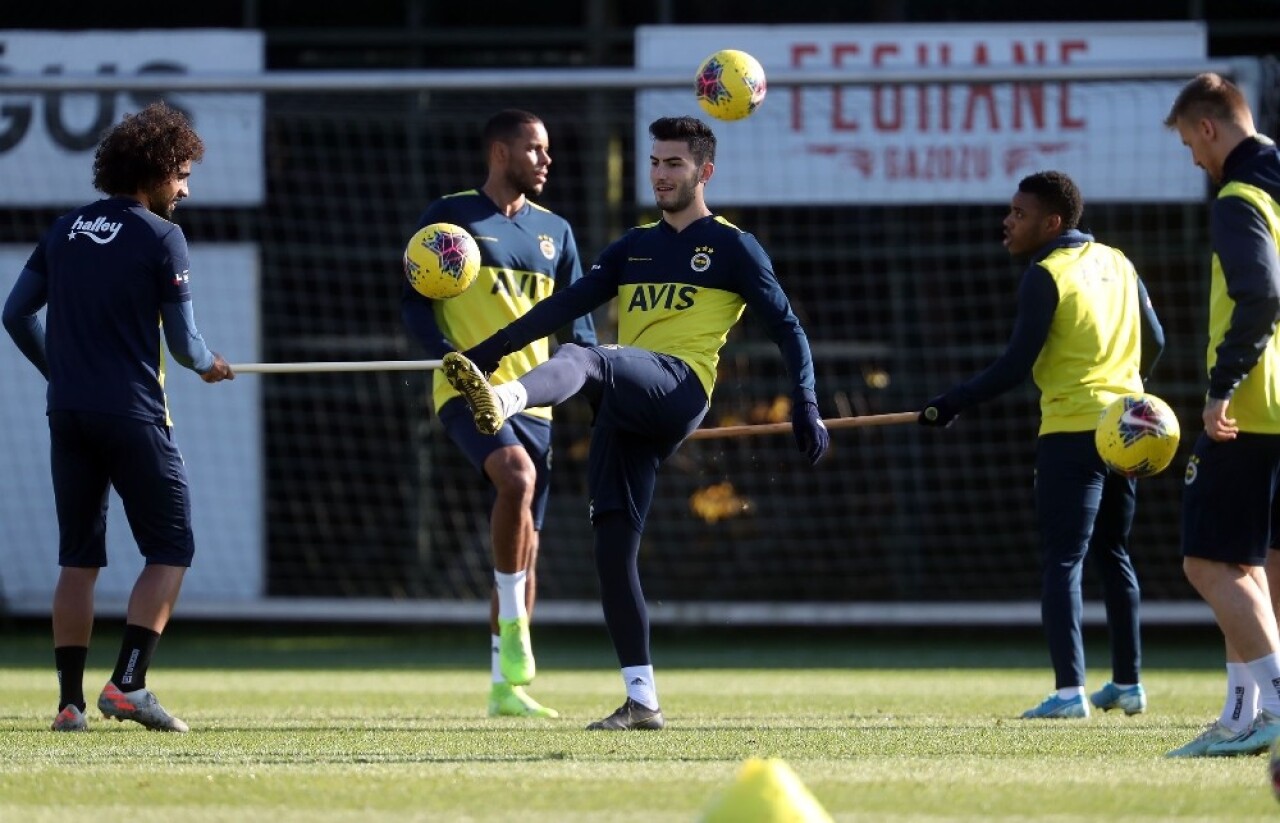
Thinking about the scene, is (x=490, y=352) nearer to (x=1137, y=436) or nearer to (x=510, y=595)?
(x=510, y=595)

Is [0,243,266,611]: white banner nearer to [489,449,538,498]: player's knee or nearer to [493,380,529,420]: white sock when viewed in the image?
[489,449,538,498]: player's knee

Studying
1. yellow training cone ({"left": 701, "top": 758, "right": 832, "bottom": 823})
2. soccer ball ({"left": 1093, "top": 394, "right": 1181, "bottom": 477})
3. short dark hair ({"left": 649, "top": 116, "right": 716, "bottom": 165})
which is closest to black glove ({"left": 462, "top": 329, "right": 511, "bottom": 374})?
short dark hair ({"left": 649, "top": 116, "right": 716, "bottom": 165})

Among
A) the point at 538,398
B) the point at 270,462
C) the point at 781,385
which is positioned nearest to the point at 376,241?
the point at 270,462

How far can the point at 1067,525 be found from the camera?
7691mm

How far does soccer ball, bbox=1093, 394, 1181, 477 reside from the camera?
6887 millimetres

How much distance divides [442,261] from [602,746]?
2122mm

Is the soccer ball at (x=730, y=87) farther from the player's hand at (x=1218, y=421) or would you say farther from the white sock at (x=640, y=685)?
the player's hand at (x=1218, y=421)

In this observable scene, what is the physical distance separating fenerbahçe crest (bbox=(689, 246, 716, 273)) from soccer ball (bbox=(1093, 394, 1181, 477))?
157cm

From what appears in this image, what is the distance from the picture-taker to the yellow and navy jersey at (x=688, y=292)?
7043 mm

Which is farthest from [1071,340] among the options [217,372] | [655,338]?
[217,372]

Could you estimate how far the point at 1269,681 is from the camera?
6016 millimetres

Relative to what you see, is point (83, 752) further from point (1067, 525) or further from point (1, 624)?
point (1, 624)

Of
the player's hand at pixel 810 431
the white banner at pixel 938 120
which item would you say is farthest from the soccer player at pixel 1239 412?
the white banner at pixel 938 120

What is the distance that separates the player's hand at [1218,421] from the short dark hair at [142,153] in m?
3.84
